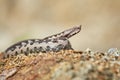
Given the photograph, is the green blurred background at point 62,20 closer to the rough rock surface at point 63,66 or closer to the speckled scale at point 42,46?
the speckled scale at point 42,46

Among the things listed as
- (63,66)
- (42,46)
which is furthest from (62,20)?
(63,66)

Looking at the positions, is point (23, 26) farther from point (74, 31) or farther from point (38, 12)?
point (74, 31)

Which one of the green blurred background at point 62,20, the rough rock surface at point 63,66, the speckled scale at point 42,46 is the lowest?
the rough rock surface at point 63,66

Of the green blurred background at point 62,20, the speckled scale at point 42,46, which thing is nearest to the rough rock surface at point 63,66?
the speckled scale at point 42,46

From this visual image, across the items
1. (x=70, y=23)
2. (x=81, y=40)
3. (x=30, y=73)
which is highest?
(x=70, y=23)

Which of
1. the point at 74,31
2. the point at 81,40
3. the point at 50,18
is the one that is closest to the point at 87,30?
the point at 81,40
